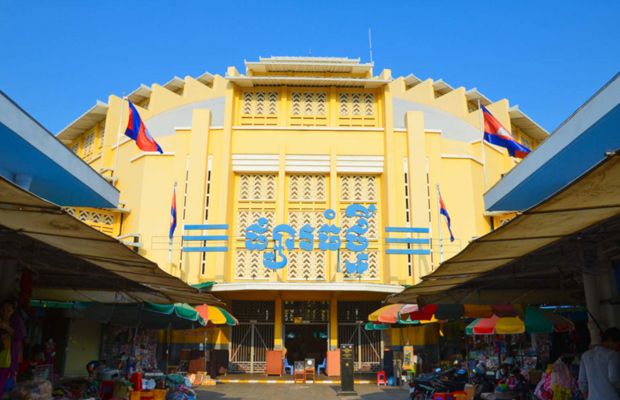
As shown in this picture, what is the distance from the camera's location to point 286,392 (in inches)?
614

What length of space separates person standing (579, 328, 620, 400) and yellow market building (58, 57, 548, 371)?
14359 mm

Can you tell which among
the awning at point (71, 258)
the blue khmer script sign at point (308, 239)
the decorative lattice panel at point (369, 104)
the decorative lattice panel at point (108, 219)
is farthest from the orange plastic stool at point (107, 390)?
the decorative lattice panel at point (369, 104)

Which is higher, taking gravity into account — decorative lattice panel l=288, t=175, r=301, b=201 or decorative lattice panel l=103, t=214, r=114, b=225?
decorative lattice panel l=288, t=175, r=301, b=201

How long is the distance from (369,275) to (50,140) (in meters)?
15.0

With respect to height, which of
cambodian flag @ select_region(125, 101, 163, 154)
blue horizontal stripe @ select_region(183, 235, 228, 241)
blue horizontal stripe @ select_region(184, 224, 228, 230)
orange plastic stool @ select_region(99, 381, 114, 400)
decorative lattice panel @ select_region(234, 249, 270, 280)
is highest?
cambodian flag @ select_region(125, 101, 163, 154)

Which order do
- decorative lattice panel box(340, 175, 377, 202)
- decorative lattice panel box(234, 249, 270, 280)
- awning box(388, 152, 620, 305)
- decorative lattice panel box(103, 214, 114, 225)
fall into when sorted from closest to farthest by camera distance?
awning box(388, 152, 620, 305), decorative lattice panel box(234, 249, 270, 280), decorative lattice panel box(340, 175, 377, 202), decorative lattice panel box(103, 214, 114, 225)

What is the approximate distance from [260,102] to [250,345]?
11.1 meters

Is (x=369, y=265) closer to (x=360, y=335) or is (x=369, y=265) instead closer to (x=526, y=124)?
(x=360, y=335)

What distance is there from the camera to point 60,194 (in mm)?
11969

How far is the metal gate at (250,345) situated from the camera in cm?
2230

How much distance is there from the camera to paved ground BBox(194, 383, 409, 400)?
14195 mm

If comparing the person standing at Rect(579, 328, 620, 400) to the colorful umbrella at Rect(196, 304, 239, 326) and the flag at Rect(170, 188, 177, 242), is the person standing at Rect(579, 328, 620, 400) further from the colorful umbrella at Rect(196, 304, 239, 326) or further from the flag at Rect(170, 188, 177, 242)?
the flag at Rect(170, 188, 177, 242)

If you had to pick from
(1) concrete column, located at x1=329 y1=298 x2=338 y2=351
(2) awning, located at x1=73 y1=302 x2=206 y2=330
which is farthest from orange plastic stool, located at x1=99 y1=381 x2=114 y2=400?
(1) concrete column, located at x1=329 y1=298 x2=338 y2=351

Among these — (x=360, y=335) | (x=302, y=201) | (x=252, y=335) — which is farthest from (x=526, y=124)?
(x=252, y=335)
